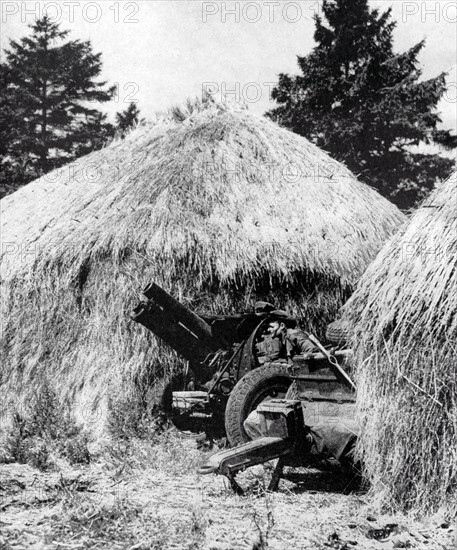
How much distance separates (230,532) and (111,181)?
7.88 m

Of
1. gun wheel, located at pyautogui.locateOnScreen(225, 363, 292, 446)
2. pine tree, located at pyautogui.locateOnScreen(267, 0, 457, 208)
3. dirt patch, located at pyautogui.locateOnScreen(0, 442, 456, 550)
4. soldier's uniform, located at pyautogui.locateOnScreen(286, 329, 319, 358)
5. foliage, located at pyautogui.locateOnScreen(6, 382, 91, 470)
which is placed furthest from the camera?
pine tree, located at pyautogui.locateOnScreen(267, 0, 457, 208)

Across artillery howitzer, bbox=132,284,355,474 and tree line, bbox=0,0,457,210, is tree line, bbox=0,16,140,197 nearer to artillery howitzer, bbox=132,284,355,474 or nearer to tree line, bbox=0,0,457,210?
tree line, bbox=0,0,457,210

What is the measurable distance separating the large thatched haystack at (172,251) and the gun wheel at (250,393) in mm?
2037

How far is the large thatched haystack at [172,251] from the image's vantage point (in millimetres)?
8648

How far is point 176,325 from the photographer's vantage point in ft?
25.2

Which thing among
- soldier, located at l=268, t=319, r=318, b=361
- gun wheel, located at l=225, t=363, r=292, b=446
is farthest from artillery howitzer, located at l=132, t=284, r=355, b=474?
soldier, located at l=268, t=319, r=318, b=361

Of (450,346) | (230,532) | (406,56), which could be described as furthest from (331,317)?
(406,56)

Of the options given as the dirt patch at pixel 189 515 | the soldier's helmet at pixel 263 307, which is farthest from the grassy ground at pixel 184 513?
the soldier's helmet at pixel 263 307

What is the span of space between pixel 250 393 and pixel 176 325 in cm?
148

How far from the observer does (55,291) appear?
9.27m

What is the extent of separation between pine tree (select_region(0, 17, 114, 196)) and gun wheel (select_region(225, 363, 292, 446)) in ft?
66.0

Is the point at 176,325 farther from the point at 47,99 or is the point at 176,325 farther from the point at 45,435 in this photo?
the point at 47,99

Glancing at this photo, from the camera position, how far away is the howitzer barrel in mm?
7297

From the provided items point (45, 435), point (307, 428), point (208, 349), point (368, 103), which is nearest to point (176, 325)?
point (208, 349)
